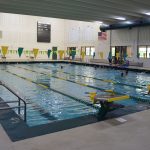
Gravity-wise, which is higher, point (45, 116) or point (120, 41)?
point (120, 41)

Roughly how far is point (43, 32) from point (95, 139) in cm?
2278

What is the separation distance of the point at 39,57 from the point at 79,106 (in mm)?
19576

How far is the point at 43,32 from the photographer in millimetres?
24750

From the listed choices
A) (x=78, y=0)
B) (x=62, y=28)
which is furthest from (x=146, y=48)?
(x=62, y=28)

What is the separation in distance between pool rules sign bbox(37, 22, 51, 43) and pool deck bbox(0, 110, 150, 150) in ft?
71.8

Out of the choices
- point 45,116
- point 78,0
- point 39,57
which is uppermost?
point 78,0

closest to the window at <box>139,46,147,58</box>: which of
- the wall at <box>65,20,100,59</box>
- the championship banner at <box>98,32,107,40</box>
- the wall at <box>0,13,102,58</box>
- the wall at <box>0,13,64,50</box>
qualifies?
the championship banner at <box>98,32,107,40</box>

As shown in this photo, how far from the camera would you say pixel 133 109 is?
15.3 feet

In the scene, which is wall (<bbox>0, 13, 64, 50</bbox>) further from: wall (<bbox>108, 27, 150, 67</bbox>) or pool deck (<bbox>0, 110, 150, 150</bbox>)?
pool deck (<bbox>0, 110, 150, 150</bbox>)

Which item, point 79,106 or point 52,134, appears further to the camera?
point 79,106

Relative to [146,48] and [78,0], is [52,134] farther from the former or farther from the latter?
[146,48]

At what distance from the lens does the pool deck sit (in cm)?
275

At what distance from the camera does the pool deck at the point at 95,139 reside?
2746mm

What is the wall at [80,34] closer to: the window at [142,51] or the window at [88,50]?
the window at [88,50]
